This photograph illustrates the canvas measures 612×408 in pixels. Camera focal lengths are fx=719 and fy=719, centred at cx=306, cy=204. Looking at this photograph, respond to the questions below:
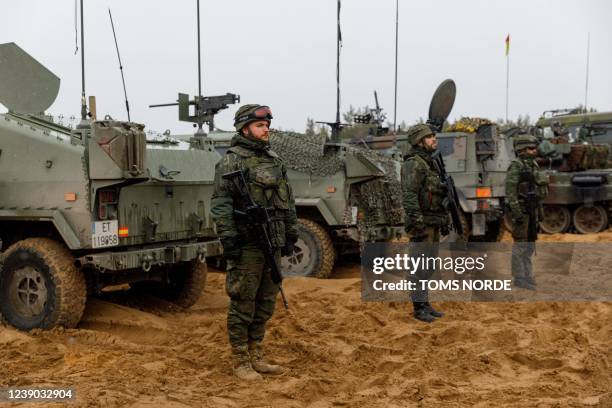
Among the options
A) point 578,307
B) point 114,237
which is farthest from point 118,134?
point 578,307

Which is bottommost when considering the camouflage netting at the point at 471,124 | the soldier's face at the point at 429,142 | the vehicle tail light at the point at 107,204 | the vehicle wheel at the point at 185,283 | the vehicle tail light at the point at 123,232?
the vehicle wheel at the point at 185,283

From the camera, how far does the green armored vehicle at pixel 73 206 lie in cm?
573

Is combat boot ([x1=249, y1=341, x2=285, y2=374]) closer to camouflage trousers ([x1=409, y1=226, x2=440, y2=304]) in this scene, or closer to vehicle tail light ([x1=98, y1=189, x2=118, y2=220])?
vehicle tail light ([x1=98, y1=189, x2=118, y2=220])

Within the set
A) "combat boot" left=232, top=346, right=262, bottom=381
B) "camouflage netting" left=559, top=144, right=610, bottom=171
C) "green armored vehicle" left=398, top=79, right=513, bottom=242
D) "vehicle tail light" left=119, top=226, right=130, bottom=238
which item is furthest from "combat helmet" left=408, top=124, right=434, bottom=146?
"camouflage netting" left=559, top=144, right=610, bottom=171

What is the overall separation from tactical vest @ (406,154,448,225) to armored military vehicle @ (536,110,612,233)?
945cm

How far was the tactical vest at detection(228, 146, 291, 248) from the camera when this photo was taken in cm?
484

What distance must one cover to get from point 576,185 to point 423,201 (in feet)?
32.1

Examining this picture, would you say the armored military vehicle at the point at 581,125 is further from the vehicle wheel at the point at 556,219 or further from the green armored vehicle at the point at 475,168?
the green armored vehicle at the point at 475,168

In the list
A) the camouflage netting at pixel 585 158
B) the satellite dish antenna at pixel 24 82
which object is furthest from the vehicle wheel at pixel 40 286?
the camouflage netting at pixel 585 158

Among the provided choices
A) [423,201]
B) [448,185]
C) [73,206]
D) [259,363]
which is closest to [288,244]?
[259,363]

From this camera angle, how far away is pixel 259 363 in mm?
4902

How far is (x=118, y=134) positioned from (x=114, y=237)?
86cm

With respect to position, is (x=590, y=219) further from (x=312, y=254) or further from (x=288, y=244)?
(x=288, y=244)

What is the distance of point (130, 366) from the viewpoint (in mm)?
5020
